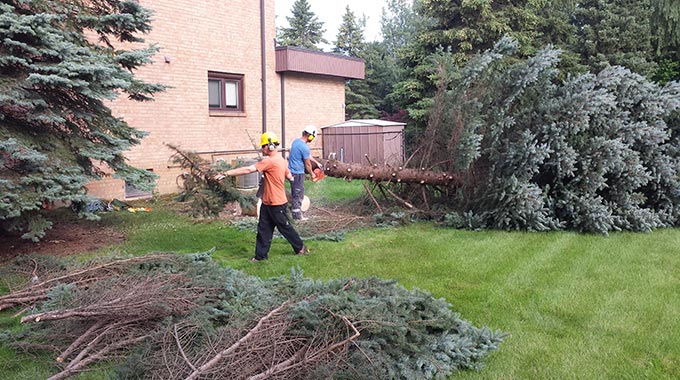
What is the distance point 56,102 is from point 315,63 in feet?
37.7

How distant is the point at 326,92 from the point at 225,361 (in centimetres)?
1676

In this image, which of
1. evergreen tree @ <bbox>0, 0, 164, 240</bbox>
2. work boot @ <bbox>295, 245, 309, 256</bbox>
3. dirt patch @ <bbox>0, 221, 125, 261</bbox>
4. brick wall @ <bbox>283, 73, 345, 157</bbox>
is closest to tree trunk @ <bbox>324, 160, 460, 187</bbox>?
work boot @ <bbox>295, 245, 309, 256</bbox>

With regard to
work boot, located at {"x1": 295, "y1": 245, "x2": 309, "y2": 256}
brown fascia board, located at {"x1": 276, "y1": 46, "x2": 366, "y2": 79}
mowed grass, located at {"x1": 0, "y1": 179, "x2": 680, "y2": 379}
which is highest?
brown fascia board, located at {"x1": 276, "y1": 46, "x2": 366, "y2": 79}

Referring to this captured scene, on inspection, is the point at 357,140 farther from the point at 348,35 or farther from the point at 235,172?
the point at 348,35

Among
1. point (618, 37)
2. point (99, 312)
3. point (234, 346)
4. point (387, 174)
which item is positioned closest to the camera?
point (234, 346)

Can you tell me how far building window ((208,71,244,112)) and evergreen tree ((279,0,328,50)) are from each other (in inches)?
1284

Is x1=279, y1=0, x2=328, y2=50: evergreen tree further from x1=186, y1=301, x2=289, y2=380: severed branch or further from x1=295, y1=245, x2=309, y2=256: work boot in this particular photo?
x1=186, y1=301, x2=289, y2=380: severed branch

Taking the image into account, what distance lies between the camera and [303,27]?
47906 millimetres

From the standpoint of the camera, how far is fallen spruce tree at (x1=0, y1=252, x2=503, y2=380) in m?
3.56

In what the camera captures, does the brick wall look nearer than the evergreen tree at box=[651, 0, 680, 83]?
Yes

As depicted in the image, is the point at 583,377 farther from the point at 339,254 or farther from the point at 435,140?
the point at 435,140

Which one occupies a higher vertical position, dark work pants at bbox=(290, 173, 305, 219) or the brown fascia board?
the brown fascia board

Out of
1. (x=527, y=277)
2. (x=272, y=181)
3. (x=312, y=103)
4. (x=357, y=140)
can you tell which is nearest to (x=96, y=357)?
(x=272, y=181)

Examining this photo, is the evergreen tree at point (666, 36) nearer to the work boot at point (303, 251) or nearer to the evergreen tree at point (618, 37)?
the evergreen tree at point (618, 37)
